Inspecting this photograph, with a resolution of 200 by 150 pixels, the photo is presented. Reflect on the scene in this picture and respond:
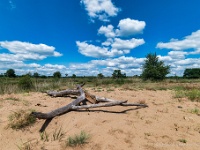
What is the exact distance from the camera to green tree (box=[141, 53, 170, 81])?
2788 centimetres

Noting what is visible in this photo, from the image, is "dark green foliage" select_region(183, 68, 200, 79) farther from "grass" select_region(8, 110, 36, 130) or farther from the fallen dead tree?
"grass" select_region(8, 110, 36, 130)

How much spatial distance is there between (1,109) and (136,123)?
414 centimetres

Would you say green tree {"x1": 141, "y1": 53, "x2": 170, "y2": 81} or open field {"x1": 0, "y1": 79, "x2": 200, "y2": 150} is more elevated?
green tree {"x1": 141, "y1": 53, "x2": 170, "y2": 81}

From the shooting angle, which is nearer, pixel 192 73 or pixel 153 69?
pixel 153 69

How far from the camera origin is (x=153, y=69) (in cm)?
2773

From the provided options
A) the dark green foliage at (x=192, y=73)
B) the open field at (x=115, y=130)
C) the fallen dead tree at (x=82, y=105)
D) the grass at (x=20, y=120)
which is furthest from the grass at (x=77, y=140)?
the dark green foliage at (x=192, y=73)

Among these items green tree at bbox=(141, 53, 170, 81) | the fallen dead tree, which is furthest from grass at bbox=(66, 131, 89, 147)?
green tree at bbox=(141, 53, 170, 81)

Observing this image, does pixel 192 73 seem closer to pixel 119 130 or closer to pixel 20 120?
pixel 119 130

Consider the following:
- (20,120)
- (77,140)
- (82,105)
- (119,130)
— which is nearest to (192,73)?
(82,105)

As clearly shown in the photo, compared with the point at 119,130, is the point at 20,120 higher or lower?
higher

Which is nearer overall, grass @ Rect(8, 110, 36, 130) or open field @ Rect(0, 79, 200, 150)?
open field @ Rect(0, 79, 200, 150)

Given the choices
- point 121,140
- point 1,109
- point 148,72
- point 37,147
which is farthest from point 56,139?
point 148,72

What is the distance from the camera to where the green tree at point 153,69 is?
27.9m

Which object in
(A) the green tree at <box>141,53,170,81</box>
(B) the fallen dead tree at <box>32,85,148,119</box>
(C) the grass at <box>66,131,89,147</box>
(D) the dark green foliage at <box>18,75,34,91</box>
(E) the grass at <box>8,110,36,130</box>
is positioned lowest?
(C) the grass at <box>66,131,89,147</box>
